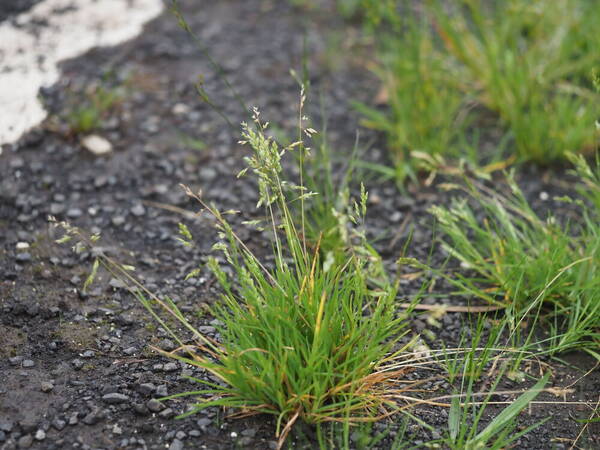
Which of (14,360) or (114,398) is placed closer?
(114,398)

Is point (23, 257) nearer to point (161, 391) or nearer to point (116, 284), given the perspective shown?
point (116, 284)

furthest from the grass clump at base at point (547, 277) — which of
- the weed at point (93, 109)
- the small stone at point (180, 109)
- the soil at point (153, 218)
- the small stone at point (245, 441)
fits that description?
the weed at point (93, 109)

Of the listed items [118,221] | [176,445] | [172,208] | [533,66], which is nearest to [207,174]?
[172,208]

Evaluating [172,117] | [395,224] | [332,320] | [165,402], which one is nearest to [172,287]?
[165,402]

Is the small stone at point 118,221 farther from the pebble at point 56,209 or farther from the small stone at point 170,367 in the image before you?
the small stone at point 170,367

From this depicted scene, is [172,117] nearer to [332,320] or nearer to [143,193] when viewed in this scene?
[143,193]

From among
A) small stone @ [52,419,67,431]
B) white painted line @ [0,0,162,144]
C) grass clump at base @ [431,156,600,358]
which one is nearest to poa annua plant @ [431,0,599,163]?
grass clump at base @ [431,156,600,358]
